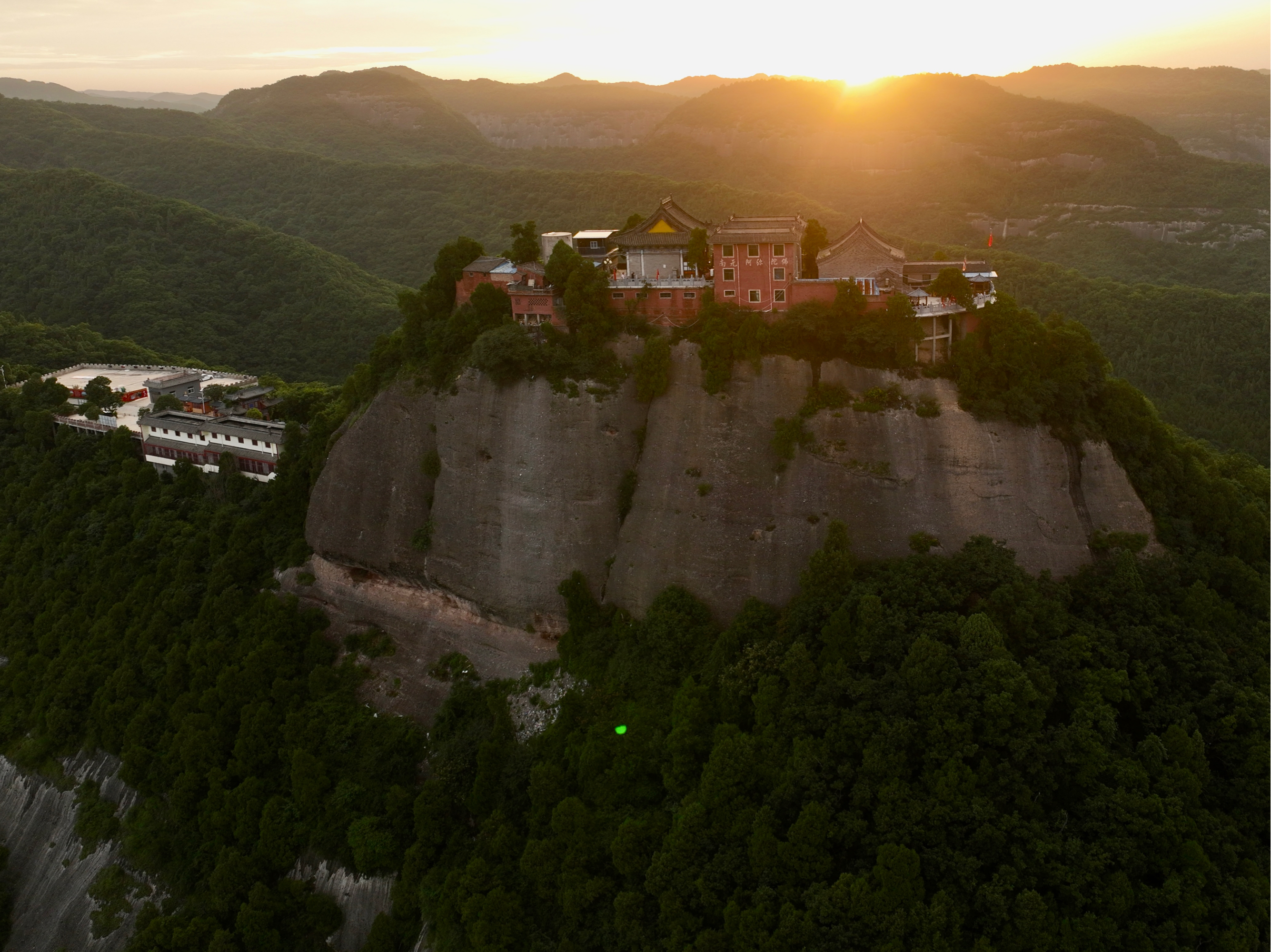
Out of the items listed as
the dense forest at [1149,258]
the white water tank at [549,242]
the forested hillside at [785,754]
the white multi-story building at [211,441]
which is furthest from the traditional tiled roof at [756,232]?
the dense forest at [1149,258]

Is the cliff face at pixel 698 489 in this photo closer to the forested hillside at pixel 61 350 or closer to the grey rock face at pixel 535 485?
the grey rock face at pixel 535 485

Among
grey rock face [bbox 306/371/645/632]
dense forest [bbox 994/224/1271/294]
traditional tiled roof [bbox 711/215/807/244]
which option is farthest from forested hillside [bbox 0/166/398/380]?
dense forest [bbox 994/224/1271/294]

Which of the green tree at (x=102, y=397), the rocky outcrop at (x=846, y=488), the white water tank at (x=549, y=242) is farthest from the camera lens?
the green tree at (x=102, y=397)

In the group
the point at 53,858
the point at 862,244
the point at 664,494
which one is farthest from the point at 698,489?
the point at 53,858

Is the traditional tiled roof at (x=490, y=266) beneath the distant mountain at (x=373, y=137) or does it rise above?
beneath

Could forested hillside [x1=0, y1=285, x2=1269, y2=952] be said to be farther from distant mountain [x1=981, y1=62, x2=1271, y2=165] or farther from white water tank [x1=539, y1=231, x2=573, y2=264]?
distant mountain [x1=981, y1=62, x2=1271, y2=165]

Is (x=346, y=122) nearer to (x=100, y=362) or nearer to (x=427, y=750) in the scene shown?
(x=100, y=362)

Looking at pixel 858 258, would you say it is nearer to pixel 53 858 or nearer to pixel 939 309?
pixel 939 309
